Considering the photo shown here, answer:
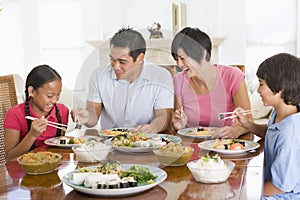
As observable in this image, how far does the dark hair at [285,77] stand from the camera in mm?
1653

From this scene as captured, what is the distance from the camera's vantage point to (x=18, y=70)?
229 inches

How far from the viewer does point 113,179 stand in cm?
117

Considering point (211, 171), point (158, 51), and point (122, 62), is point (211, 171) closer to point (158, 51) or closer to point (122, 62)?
point (122, 62)

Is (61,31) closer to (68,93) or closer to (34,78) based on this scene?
(68,93)

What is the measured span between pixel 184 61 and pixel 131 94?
0.31m

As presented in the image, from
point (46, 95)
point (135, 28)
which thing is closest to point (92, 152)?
point (46, 95)

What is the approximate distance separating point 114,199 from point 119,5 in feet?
14.6

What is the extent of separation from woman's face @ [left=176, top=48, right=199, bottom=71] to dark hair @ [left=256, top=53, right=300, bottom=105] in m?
0.53

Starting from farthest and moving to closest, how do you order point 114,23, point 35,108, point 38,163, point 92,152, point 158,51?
1. point 114,23
2. point 158,51
3. point 35,108
4. point 92,152
5. point 38,163

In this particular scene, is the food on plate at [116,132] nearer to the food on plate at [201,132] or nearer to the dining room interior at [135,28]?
the food on plate at [201,132]

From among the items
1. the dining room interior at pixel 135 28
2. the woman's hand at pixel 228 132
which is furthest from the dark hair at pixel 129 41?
the dining room interior at pixel 135 28

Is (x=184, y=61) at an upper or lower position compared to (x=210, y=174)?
upper

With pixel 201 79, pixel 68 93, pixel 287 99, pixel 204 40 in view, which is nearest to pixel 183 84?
pixel 201 79

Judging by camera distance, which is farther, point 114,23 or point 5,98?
point 114,23
